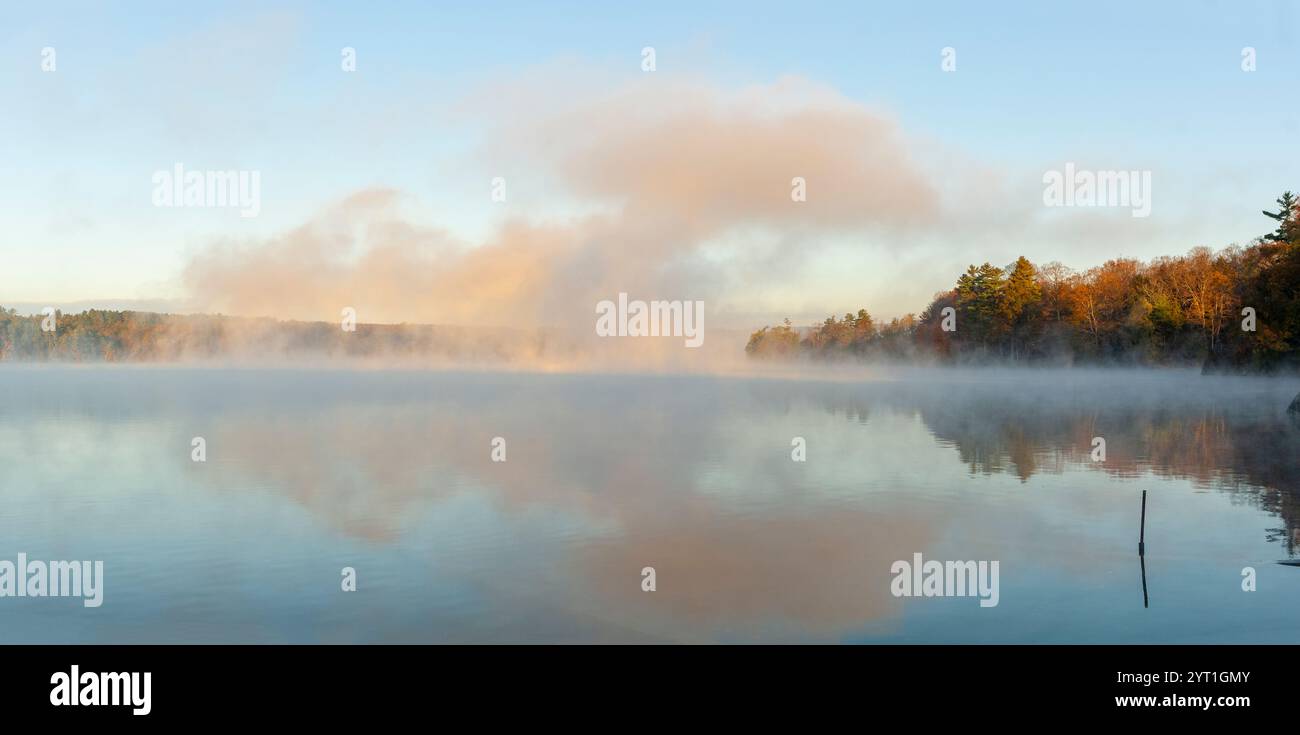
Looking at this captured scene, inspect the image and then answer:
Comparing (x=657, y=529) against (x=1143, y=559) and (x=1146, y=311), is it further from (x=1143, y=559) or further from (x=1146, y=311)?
(x=1146, y=311)

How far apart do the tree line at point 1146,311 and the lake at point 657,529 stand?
1810cm

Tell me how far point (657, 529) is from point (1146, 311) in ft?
320

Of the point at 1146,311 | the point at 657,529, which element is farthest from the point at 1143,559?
the point at 1146,311

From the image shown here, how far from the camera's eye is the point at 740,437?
48.9m

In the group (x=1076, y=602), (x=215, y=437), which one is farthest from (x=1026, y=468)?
(x=215, y=437)

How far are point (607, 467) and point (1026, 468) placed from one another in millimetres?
16399

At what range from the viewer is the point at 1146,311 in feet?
347

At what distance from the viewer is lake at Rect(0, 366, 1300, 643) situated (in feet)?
58.1

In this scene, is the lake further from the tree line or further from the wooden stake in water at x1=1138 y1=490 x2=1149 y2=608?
the tree line

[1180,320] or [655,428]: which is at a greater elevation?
[1180,320]

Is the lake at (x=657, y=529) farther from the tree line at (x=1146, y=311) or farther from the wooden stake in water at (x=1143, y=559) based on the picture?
the tree line at (x=1146, y=311)

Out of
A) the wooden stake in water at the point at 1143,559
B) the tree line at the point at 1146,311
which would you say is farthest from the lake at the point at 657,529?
the tree line at the point at 1146,311

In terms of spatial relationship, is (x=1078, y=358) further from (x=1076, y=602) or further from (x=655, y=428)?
(x=1076, y=602)

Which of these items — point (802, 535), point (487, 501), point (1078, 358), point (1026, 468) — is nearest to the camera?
point (802, 535)
